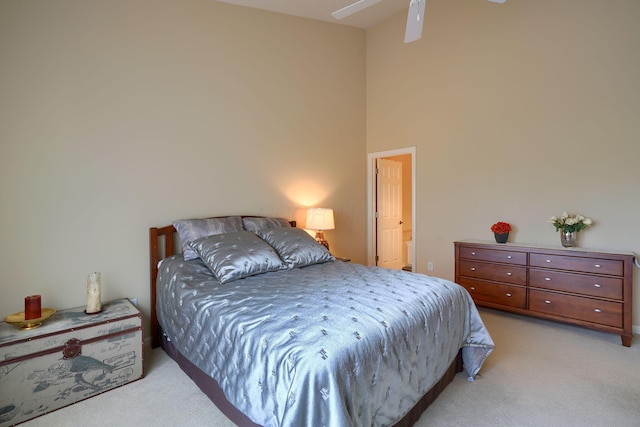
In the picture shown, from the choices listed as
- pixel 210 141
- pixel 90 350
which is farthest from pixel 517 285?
pixel 90 350

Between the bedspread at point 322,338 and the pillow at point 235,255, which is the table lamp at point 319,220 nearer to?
the pillow at point 235,255

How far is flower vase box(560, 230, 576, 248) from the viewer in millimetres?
3094

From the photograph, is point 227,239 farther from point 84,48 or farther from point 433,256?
point 433,256

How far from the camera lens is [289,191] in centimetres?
390

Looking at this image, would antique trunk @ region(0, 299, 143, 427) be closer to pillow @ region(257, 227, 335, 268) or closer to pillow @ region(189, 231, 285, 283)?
pillow @ region(189, 231, 285, 283)

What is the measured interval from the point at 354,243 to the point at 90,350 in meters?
3.42

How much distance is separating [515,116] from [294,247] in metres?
2.88

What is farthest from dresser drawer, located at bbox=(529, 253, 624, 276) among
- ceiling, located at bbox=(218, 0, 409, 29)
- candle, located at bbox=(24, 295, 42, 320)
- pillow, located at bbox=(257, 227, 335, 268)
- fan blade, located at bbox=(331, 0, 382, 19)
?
candle, located at bbox=(24, 295, 42, 320)

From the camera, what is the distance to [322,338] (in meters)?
1.36

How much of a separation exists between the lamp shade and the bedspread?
129cm

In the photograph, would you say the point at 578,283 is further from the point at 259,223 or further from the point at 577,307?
the point at 259,223

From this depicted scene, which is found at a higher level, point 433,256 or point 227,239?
point 227,239

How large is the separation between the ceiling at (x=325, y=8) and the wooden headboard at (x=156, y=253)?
94.9 inches

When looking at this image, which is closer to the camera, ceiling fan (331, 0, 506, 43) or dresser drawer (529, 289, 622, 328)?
ceiling fan (331, 0, 506, 43)
